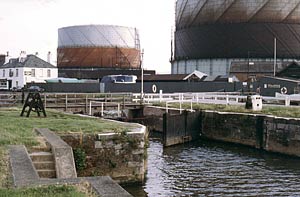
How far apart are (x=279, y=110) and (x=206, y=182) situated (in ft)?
43.5

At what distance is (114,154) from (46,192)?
6998mm

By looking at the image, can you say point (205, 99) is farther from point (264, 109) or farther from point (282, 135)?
point (282, 135)

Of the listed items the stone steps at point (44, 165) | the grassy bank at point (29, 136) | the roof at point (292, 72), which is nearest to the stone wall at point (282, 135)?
the grassy bank at point (29, 136)

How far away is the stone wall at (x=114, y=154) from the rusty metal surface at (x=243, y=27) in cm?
6698

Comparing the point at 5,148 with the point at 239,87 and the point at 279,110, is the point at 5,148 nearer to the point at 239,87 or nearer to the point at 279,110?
the point at 279,110

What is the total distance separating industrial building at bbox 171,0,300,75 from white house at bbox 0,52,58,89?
25075 millimetres

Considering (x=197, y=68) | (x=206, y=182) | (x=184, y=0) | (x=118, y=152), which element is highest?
(x=184, y=0)

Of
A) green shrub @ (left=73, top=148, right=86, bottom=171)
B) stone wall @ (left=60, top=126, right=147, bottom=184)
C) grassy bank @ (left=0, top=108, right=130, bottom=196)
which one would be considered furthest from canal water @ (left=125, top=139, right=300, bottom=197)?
grassy bank @ (left=0, top=108, right=130, bottom=196)

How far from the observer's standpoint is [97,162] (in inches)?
584

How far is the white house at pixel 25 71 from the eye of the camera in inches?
3019

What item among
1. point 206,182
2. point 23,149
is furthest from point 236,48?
point 23,149

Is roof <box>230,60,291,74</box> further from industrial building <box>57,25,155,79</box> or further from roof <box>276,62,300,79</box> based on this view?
industrial building <box>57,25,155,79</box>

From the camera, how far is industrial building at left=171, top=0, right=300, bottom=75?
7856 cm

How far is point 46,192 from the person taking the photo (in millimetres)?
8125
